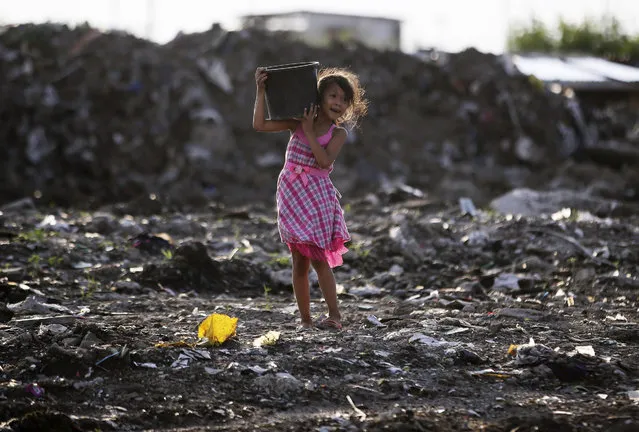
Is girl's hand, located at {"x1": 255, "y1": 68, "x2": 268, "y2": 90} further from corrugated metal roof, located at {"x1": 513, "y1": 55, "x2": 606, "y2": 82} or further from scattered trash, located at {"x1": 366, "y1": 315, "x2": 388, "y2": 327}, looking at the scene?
corrugated metal roof, located at {"x1": 513, "y1": 55, "x2": 606, "y2": 82}

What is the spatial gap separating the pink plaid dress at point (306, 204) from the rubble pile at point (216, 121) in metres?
6.03

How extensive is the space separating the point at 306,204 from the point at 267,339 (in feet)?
2.25

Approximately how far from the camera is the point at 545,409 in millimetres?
3225

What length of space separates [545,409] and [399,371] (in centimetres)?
64

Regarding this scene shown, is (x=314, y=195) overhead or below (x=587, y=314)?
overhead

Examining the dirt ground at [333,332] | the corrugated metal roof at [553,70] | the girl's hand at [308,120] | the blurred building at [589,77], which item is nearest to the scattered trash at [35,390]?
the dirt ground at [333,332]

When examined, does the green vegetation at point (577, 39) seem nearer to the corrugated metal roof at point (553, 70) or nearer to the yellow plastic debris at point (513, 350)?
the corrugated metal roof at point (553, 70)

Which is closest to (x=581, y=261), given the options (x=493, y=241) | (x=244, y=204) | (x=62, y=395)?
(x=493, y=241)

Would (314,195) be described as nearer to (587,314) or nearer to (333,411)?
(333,411)

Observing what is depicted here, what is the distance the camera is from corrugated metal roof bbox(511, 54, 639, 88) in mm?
20103

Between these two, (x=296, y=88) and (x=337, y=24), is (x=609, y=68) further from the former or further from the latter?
(x=296, y=88)

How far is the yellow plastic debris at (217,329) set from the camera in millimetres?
3889

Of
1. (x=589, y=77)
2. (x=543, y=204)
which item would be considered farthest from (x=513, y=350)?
(x=589, y=77)

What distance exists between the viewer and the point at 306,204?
4227 mm
